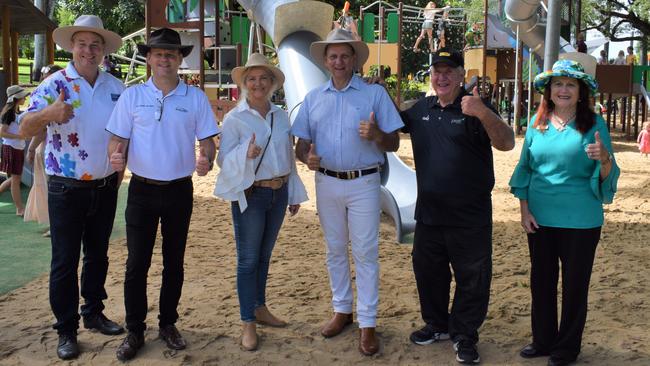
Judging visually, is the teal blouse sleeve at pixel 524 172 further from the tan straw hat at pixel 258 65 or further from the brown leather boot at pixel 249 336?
the brown leather boot at pixel 249 336

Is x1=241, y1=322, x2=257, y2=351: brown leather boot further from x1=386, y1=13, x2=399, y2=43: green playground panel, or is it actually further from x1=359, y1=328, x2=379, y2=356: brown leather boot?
x1=386, y1=13, x2=399, y2=43: green playground panel

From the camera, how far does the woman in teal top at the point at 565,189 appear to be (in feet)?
12.5

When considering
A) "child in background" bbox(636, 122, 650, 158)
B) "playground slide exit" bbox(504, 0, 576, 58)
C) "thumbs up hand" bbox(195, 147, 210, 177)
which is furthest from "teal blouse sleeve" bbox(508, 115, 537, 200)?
"playground slide exit" bbox(504, 0, 576, 58)

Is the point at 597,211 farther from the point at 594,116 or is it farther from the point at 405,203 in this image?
the point at 405,203

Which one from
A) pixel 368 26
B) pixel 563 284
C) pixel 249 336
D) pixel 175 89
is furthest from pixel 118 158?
pixel 368 26

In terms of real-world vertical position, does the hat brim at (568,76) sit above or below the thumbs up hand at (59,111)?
above

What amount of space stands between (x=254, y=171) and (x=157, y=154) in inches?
22.3

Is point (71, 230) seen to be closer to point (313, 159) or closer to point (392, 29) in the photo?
point (313, 159)

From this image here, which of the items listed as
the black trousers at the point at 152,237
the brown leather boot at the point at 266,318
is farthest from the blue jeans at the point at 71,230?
the brown leather boot at the point at 266,318

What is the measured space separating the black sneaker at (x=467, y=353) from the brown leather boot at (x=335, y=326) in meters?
0.77

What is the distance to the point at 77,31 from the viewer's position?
4152mm

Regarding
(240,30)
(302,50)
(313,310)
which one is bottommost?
(313,310)

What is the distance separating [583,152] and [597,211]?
1.12ft

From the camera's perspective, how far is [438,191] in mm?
4055
